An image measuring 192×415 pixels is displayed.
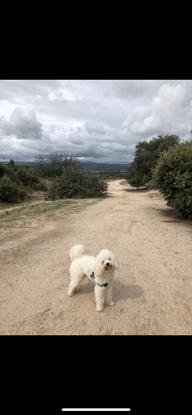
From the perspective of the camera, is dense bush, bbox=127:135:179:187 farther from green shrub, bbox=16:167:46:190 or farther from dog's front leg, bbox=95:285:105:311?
dog's front leg, bbox=95:285:105:311

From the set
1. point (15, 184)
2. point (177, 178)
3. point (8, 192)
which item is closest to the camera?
point (177, 178)

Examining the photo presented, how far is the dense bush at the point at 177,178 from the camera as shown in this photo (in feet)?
31.3

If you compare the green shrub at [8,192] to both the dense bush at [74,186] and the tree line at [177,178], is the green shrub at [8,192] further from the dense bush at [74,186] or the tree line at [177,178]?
the tree line at [177,178]

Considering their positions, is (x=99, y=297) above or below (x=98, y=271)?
below

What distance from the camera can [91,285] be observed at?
4.92 metres

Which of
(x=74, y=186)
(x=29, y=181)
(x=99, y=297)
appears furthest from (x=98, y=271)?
(x=29, y=181)

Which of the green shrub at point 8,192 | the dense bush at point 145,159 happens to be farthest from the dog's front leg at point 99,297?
the dense bush at point 145,159

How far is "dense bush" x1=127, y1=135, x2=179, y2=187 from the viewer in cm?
2528

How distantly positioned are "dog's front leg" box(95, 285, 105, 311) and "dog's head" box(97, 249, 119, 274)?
315 mm

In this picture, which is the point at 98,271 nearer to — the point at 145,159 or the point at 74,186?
the point at 74,186

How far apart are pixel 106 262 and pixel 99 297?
62 cm

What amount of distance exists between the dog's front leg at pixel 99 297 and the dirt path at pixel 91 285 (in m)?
0.09

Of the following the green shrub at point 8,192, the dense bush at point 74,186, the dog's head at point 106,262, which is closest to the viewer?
the dog's head at point 106,262
